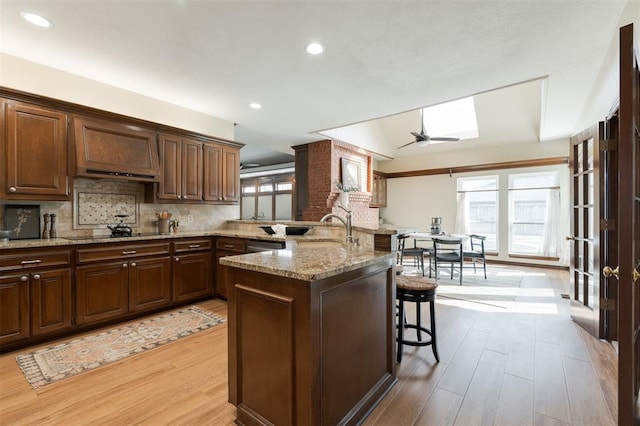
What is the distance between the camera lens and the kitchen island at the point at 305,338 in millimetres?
1360

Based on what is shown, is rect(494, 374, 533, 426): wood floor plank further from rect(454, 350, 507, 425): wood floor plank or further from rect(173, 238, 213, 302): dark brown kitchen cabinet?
rect(173, 238, 213, 302): dark brown kitchen cabinet

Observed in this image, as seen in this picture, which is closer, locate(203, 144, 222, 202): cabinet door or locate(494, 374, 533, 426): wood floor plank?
locate(494, 374, 533, 426): wood floor plank

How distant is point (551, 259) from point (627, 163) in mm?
6385

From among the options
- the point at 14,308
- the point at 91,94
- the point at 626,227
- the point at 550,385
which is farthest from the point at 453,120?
the point at 14,308

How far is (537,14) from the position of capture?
2166mm

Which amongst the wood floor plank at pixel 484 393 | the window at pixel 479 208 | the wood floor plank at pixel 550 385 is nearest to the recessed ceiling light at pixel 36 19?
the wood floor plank at pixel 484 393

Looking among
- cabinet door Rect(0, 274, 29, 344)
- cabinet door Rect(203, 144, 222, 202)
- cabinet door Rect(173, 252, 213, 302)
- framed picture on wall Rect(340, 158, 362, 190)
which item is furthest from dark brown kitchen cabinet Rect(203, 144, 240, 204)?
framed picture on wall Rect(340, 158, 362, 190)

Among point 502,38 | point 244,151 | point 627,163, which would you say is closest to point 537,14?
point 502,38

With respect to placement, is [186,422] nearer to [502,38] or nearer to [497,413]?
[497,413]

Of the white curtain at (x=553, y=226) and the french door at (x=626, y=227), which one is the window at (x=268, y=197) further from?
the french door at (x=626, y=227)

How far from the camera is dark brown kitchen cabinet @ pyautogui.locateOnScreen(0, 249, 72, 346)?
244 cm

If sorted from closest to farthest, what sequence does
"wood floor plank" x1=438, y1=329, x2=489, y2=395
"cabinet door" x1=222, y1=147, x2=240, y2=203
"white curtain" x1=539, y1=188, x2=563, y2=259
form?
"wood floor plank" x1=438, y1=329, x2=489, y2=395 → "cabinet door" x1=222, y1=147, x2=240, y2=203 → "white curtain" x1=539, y1=188, x2=563, y2=259

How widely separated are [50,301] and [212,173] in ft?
7.80

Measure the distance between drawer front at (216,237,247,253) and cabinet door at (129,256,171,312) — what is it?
683mm
